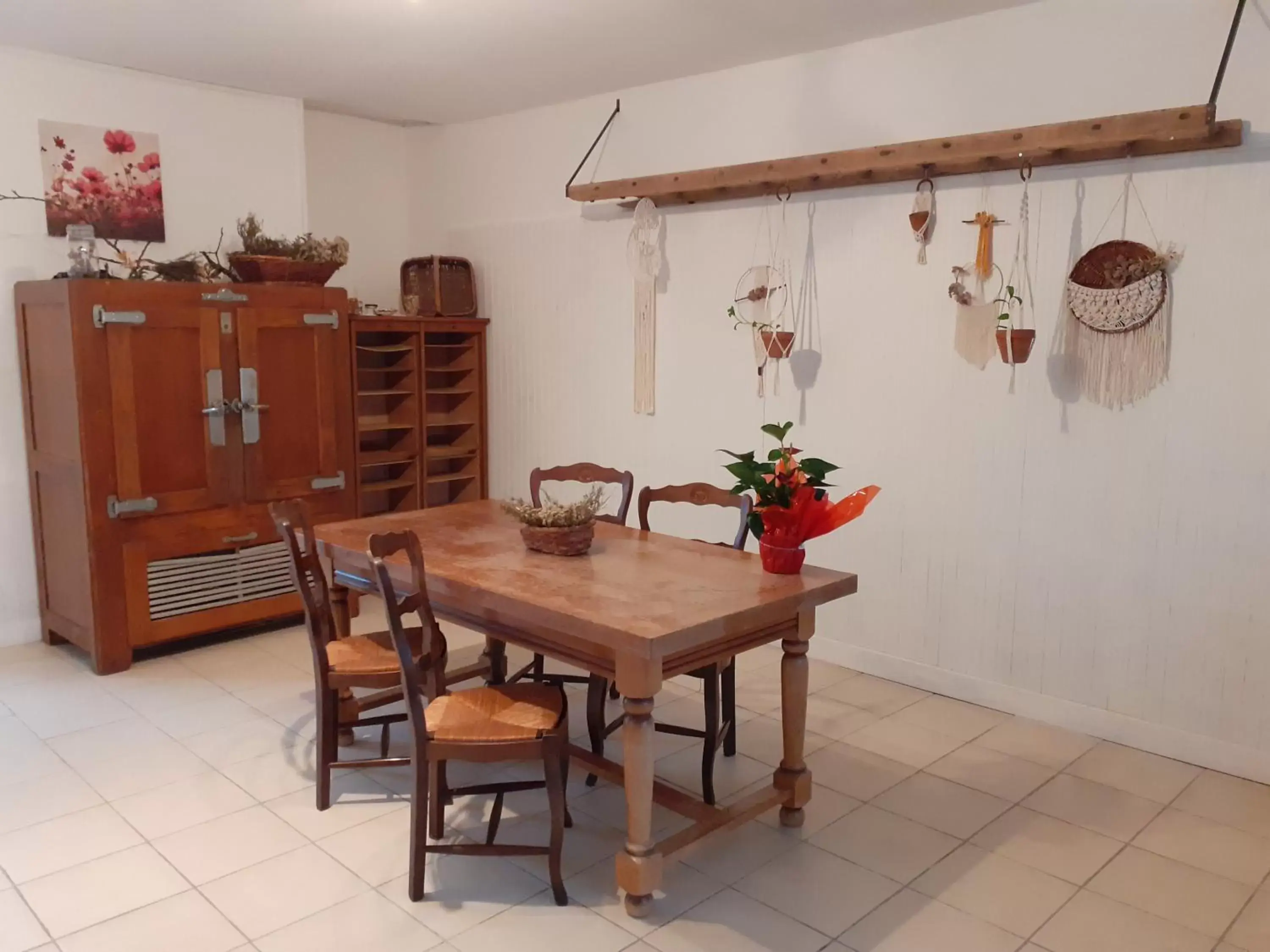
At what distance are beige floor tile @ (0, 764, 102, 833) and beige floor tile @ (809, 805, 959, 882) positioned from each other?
7.41 ft

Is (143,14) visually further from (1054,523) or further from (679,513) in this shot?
(1054,523)

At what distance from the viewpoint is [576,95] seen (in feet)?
16.3

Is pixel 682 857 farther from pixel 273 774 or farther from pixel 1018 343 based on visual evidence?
pixel 1018 343

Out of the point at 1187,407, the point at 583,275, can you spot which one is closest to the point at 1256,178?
the point at 1187,407

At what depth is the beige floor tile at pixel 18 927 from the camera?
231cm

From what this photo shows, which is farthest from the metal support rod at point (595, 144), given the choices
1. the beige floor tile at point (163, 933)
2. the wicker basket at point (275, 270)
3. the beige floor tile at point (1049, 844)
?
the beige floor tile at point (163, 933)

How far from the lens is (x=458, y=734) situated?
2432 millimetres

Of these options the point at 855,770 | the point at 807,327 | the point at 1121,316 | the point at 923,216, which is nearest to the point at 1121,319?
the point at 1121,316

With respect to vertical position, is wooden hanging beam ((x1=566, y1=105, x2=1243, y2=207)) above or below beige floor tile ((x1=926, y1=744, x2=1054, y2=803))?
above

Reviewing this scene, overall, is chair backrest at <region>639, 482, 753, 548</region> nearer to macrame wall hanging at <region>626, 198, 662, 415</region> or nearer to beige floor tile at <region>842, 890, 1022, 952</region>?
beige floor tile at <region>842, 890, 1022, 952</region>

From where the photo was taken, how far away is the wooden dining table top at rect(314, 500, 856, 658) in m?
2.33

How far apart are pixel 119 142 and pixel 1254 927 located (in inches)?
205

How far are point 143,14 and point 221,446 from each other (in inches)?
68.5

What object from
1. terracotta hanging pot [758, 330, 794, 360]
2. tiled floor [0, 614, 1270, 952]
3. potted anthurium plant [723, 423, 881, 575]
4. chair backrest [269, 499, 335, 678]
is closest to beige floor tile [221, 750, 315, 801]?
tiled floor [0, 614, 1270, 952]
